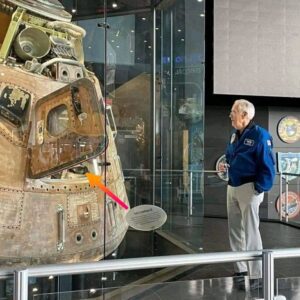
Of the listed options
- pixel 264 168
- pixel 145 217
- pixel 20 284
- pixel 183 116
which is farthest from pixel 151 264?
pixel 183 116

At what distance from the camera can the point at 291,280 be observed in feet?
8.58

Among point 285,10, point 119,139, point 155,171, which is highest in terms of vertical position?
point 285,10

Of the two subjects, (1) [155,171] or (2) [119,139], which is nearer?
(2) [119,139]

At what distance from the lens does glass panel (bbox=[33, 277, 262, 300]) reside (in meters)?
2.43

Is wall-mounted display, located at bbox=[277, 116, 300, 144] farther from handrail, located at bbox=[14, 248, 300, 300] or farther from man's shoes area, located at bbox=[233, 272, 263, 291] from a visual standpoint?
handrail, located at bbox=[14, 248, 300, 300]

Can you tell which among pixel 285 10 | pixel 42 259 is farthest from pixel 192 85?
pixel 285 10

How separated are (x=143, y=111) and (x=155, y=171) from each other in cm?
64

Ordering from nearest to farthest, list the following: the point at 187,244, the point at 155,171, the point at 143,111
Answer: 1. the point at 143,111
2. the point at 155,171
3. the point at 187,244

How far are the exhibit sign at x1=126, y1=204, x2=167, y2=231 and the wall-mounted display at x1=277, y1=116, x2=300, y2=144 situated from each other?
5923 mm

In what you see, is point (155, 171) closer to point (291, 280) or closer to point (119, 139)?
point (119, 139)

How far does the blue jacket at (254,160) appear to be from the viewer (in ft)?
9.75

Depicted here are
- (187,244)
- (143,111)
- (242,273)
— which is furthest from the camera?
(187,244)

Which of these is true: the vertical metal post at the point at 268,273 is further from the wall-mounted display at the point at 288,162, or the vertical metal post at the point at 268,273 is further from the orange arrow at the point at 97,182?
the wall-mounted display at the point at 288,162

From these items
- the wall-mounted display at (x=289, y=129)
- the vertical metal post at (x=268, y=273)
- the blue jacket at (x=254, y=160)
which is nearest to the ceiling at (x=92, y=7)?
the blue jacket at (x=254, y=160)
